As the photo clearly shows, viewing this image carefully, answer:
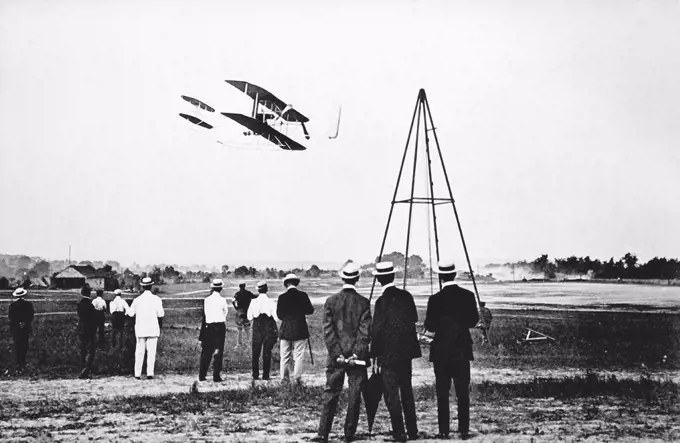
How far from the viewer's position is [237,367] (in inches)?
534

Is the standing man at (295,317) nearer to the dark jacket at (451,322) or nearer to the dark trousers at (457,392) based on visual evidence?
the dark jacket at (451,322)

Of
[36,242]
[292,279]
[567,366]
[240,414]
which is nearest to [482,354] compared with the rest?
[567,366]

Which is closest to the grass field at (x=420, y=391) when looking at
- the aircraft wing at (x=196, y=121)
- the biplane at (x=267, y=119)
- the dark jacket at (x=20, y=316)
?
the dark jacket at (x=20, y=316)

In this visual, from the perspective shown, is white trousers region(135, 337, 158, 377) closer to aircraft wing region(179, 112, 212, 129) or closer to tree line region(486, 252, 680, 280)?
aircraft wing region(179, 112, 212, 129)

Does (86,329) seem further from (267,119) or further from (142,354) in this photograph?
(267,119)

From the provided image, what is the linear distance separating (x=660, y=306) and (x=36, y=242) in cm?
1507

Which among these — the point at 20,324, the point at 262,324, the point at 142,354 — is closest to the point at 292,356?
the point at 262,324

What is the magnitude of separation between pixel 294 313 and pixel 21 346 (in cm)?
645

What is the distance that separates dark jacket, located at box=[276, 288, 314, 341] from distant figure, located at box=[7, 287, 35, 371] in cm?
622

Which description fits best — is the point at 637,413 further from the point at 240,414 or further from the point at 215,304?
the point at 215,304

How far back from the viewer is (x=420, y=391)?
9.72 m

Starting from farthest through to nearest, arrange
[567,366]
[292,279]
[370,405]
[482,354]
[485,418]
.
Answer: [482,354]
[567,366]
[292,279]
[485,418]
[370,405]

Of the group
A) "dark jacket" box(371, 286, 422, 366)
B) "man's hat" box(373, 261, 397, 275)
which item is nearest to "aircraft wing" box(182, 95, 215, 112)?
"man's hat" box(373, 261, 397, 275)

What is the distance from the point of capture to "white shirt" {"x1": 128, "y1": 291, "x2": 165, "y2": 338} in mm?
11336
